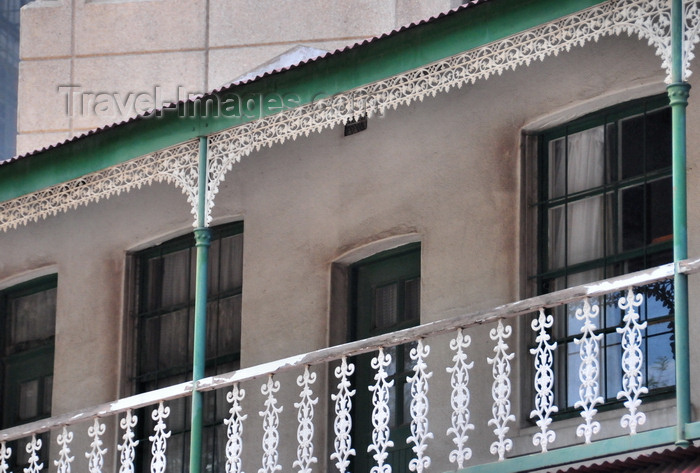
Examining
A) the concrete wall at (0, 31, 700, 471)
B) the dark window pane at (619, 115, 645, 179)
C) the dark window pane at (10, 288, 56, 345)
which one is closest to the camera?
the dark window pane at (619, 115, 645, 179)

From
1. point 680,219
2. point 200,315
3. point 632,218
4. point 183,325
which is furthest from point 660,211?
point 183,325

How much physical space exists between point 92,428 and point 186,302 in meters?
2.03

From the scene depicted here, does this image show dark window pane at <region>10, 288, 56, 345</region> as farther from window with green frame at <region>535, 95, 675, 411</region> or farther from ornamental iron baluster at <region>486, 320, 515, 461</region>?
ornamental iron baluster at <region>486, 320, 515, 461</region>

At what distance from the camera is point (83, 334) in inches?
688

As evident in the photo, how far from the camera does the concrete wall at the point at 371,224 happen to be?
1453cm

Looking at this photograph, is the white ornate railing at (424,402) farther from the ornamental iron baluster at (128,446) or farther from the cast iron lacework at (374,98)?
the cast iron lacework at (374,98)

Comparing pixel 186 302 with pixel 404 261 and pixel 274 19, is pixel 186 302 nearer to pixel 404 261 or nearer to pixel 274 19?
pixel 404 261

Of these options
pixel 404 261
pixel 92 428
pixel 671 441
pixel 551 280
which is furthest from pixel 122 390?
pixel 671 441

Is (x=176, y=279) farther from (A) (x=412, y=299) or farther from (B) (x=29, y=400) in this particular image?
(A) (x=412, y=299)

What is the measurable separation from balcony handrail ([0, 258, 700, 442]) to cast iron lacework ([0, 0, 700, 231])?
125cm

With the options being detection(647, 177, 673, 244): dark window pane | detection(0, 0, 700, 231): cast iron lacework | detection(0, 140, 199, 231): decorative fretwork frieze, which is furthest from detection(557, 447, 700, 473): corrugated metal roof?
detection(0, 140, 199, 231): decorative fretwork frieze

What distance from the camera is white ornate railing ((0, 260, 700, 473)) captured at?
12.5m

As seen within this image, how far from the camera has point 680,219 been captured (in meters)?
12.2

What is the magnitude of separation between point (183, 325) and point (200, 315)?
95.9 inches
